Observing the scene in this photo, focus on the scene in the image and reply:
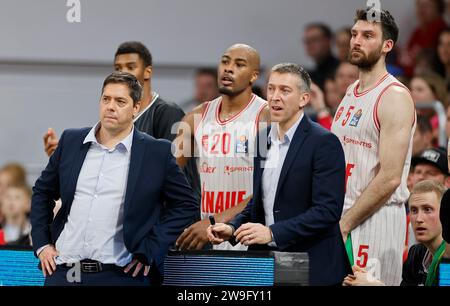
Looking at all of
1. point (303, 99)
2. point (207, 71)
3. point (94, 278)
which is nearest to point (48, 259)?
point (94, 278)

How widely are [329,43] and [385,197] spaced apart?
3815 millimetres

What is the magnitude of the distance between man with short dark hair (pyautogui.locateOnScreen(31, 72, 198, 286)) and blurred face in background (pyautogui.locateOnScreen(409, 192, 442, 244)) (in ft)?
4.06

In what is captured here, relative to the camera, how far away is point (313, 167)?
4.68 meters

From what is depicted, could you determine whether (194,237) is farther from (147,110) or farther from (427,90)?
(427,90)

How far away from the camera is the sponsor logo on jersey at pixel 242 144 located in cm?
577

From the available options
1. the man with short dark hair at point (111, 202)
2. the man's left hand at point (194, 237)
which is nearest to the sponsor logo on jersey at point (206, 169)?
the man's left hand at point (194, 237)

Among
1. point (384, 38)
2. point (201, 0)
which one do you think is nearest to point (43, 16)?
point (201, 0)

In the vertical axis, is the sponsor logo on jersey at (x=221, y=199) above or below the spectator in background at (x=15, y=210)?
above

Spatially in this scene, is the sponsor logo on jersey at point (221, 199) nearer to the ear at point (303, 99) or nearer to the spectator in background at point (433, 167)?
the ear at point (303, 99)

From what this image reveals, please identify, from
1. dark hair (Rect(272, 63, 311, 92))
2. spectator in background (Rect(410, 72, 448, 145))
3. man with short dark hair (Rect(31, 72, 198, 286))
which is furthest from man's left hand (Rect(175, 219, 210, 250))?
spectator in background (Rect(410, 72, 448, 145))

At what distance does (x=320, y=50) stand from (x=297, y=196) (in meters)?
4.29

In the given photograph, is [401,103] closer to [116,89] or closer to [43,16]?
[116,89]

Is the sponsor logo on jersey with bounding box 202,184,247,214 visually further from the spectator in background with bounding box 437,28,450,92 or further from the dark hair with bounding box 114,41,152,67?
the spectator in background with bounding box 437,28,450,92

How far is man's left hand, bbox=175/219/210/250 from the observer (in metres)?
4.99
